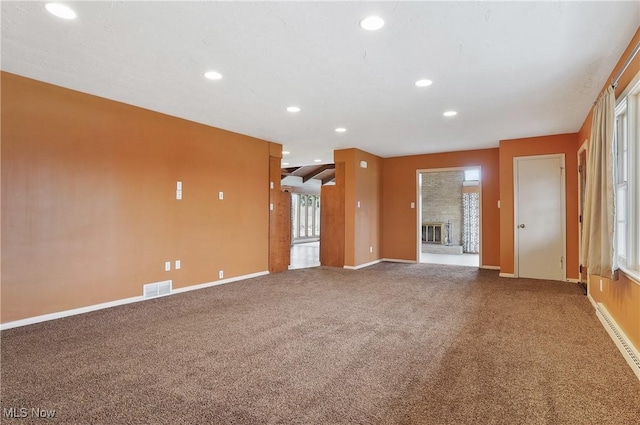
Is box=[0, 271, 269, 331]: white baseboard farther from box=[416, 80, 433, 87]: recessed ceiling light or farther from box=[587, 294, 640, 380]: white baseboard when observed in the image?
box=[587, 294, 640, 380]: white baseboard

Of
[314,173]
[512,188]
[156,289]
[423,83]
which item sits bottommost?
[156,289]

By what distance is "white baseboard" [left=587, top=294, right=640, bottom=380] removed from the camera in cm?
244

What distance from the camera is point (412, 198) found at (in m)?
7.97

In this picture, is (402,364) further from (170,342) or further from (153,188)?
(153,188)

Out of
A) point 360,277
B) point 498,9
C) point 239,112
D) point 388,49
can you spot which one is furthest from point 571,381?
point 239,112

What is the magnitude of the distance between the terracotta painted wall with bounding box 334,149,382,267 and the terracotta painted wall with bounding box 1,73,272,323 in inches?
95.0

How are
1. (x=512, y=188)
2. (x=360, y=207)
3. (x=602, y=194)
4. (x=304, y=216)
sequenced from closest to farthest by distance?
(x=602, y=194), (x=512, y=188), (x=360, y=207), (x=304, y=216)

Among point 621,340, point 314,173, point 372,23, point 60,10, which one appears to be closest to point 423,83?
point 372,23

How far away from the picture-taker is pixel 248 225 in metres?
6.00

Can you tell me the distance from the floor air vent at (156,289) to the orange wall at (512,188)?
5.57m

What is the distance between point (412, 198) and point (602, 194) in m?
5.01

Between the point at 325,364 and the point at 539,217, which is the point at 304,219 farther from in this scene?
the point at 325,364

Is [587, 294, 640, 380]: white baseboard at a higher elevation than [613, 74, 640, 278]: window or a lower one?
lower

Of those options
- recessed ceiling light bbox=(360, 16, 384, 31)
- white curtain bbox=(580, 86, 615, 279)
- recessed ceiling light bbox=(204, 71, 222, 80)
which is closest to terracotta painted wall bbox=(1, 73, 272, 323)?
recessed ceiling light bbox=(204, 71, 222, 80)
